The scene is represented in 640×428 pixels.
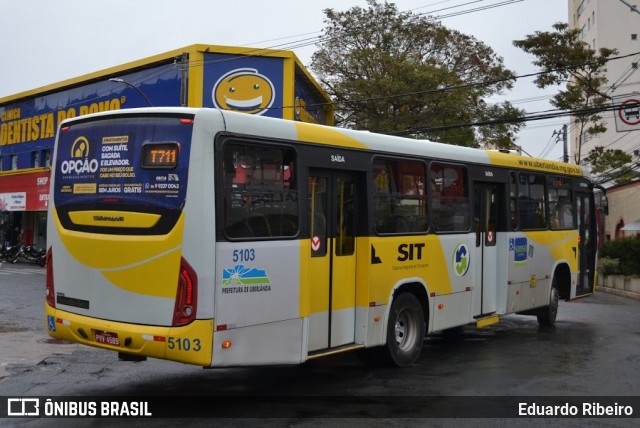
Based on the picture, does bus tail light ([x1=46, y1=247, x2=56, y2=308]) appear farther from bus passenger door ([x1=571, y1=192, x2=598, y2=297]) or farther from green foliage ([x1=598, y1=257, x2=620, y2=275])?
green foliage ([x1=598, y1=257, x2=620, y2=275])

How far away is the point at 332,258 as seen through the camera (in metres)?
8.27

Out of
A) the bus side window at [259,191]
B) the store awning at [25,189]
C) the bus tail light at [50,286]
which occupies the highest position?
the store awning at [25,189]

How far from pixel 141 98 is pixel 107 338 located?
25.7 metres

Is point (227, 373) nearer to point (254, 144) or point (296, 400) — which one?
point (296, 400)

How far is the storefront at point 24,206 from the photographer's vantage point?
124 ft

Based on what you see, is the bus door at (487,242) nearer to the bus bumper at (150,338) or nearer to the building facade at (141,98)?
the bus bumper at (150,338)

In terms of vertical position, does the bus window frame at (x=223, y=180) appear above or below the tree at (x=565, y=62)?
below

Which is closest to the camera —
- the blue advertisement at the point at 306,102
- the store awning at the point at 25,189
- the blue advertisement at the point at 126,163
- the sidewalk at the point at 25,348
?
the blue advertisement at the point at 126,163

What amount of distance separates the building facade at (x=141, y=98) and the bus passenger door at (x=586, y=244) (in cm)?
1536

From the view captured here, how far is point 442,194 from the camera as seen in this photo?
10.2 metres

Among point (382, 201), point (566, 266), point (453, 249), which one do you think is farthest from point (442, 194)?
point (566, 266)

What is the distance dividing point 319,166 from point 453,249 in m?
3.26

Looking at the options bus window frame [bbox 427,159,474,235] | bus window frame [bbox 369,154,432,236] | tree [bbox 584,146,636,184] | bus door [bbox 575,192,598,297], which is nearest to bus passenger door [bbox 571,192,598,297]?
bus door [bbox 575,192,598,297]

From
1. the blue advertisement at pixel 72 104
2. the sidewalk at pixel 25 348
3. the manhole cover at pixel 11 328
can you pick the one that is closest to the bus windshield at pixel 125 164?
the sidewalk at pixel 25 348
